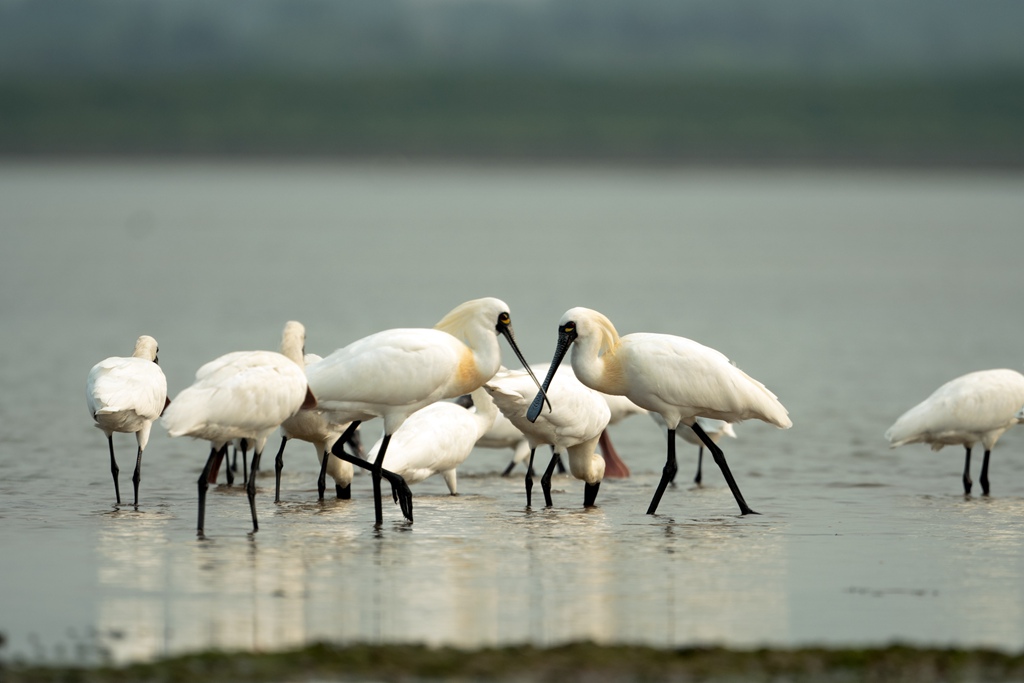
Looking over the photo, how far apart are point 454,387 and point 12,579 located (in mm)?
3452

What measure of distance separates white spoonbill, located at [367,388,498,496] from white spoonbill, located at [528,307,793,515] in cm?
78

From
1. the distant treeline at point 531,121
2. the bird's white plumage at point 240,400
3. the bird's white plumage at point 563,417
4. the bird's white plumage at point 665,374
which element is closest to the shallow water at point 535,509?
the bird's white plumage at point 563,417

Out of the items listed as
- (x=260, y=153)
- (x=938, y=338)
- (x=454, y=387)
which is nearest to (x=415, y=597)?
(x=454, y=387)

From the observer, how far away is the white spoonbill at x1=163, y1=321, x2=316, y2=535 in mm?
10125

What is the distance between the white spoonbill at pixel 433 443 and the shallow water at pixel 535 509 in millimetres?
304

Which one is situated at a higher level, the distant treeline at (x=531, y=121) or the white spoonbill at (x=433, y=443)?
the distant treeline at (x=531, y=121)

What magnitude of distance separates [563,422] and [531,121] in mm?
152207

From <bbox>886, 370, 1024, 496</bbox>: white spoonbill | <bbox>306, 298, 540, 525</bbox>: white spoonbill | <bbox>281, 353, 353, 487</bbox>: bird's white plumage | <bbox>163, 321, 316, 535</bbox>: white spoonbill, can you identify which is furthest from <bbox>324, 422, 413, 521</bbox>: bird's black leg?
<bbox>886, 370, 1024, 496</bbox>: white spoonbill

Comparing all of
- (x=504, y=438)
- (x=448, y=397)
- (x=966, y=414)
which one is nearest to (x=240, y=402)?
(x=448, y=397)

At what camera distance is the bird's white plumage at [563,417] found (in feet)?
38.8

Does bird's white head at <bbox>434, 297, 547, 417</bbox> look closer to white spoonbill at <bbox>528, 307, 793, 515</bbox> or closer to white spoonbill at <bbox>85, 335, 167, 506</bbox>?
white spoonbill at <bbox>528, 307, 793, 515</bbox>

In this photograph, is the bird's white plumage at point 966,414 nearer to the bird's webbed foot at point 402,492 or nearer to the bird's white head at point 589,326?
the bird's white head at point 589,326

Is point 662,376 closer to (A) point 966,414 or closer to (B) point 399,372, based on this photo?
(B) point 399,372

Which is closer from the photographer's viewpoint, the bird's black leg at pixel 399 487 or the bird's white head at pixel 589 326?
the bird's black leg at pixel 399 487
